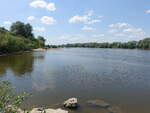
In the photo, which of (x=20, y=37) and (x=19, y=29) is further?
(x=19, y=29)

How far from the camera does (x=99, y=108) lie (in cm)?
895

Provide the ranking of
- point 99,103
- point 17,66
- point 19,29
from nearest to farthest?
1. point 99,103
2. point 17,66
3. point 19,29

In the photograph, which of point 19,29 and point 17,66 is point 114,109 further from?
point 19,29

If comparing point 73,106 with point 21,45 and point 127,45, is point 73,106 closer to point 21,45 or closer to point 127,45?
point 21,45

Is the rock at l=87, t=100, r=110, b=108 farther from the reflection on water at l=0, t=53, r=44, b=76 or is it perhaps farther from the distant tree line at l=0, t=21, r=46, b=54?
the distant tree line at l=0, t=21, r=46, b=54

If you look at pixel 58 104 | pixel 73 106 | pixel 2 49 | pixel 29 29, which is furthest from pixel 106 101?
pixel 29 29

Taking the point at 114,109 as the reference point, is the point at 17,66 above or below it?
above

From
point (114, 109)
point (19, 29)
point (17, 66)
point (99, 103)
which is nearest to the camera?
point (114, 109)

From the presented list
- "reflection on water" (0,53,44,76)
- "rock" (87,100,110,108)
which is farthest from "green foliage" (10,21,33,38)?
"rock" (87,100,110,108)

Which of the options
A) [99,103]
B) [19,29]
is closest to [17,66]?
[99,103]

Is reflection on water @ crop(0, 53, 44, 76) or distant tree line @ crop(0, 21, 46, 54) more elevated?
distant tree line @ crop(0, 21, 46, 54)

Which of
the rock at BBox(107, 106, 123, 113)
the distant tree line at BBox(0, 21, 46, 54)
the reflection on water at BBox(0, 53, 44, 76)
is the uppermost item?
the distant tree line at BBox(0, 21, 46, 54)

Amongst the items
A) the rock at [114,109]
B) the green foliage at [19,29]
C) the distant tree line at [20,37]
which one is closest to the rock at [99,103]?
the rock at [114,109]

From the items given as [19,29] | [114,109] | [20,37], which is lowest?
[114,109]
